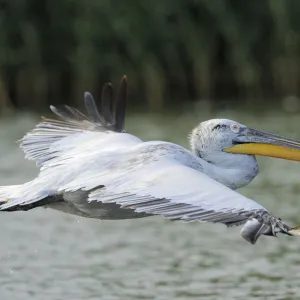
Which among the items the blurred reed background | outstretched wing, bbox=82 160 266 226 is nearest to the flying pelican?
→ outstretched wing, bbox=82 160 266 226

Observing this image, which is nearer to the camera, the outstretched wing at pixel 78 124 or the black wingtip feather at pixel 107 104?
the outstretched wing at pixel 78 124

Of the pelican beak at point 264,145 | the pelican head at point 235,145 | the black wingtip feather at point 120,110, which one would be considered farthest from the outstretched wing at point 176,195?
the black wingtip feather at point 120,110

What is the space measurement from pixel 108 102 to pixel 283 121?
34.9ft

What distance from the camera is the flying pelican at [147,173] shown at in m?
6.07

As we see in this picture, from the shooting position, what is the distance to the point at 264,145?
7445 millimetres

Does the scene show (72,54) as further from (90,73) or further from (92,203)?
(92,203)

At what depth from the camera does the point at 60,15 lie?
21594mm

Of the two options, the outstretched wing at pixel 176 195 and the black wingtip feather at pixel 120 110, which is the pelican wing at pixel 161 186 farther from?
the black wingtip feather at pixel 120 110

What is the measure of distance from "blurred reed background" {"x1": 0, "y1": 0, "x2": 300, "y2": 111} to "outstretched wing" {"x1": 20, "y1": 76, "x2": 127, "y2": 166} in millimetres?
11943

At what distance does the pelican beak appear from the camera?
7363 mm

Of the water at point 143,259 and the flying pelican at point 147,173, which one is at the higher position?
the flying pelican at point 147,173

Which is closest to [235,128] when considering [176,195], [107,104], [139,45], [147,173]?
[147,173]

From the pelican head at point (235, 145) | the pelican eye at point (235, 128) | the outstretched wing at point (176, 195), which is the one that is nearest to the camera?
the outstretched wing at point (176, 195)

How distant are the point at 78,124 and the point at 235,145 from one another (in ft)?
5.74
